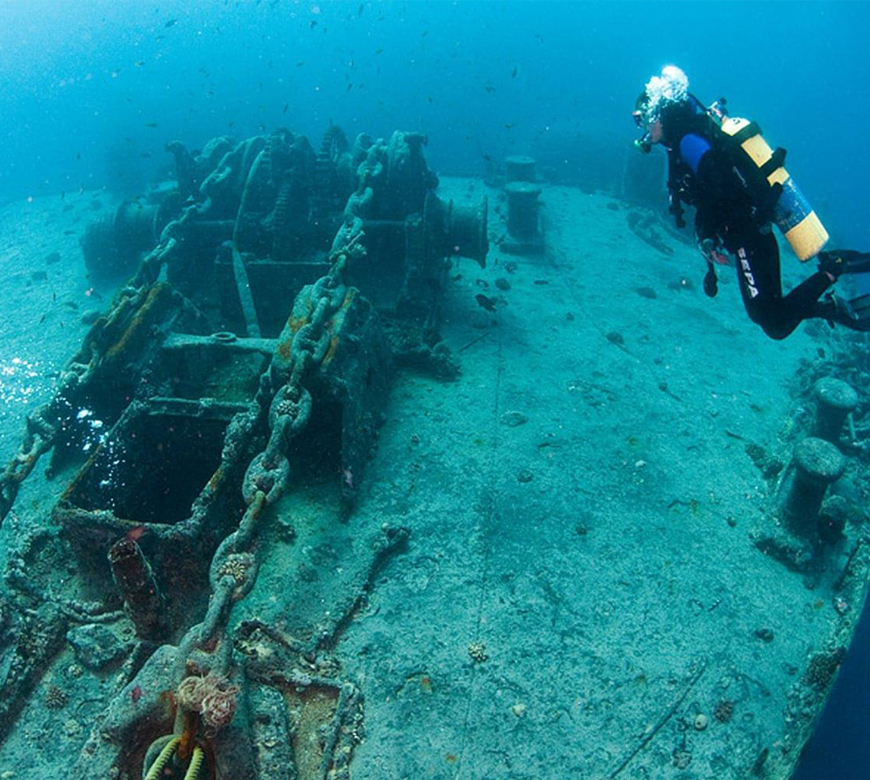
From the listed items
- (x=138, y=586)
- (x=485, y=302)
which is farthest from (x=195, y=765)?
(x=485, y=302)

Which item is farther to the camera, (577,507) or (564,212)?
(564,212)

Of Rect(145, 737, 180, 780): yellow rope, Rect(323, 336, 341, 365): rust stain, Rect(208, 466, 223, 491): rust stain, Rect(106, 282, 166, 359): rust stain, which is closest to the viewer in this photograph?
Rect(145, 737, 180, 780): yellow rope

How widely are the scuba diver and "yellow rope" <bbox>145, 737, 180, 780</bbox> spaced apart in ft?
13.7

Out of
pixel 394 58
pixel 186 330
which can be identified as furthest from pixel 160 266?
pixel 394 58

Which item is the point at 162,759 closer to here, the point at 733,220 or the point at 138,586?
the point at 138,586

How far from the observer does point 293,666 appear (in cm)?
344

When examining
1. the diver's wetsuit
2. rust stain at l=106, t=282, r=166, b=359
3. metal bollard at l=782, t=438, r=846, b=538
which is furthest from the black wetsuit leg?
rust stain at l=106, t=282, r=166, b=359

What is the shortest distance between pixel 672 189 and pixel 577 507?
2.70m

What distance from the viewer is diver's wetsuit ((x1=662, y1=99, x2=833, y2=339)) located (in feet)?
12.0

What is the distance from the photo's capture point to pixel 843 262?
376cm

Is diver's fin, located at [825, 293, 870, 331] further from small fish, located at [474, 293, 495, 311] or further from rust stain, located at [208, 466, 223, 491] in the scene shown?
small fish, located at [474, 293, 495, 311]

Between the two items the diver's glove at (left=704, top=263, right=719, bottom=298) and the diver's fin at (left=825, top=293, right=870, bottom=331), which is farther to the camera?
the diver's glove at (left=704, top=263, right=719, bottom=298)

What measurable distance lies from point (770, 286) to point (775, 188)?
698mm

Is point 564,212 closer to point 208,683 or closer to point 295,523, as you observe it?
point 295,523
